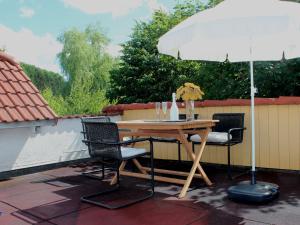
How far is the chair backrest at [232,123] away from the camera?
4824 millimetres

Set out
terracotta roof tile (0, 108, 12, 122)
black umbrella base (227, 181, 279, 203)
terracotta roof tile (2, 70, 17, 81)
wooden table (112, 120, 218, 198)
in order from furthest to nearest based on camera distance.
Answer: terracotta roof tile (2, 70, 17, 81), terracotta roof tile (0, 108, 12, 122), wooden table (112, 120, 218, 198), black umbrella base (227, 181, 279, 203)

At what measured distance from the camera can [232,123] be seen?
5008 mm

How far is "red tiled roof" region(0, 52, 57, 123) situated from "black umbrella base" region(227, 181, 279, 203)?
3.07 m

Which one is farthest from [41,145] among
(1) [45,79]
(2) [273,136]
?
(1) [45,79]

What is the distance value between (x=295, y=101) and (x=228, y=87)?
15.2 feet

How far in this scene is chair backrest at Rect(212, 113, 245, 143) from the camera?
15.8ft

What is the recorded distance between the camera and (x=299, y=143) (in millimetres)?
4652

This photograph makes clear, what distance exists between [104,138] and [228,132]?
169 centimetres

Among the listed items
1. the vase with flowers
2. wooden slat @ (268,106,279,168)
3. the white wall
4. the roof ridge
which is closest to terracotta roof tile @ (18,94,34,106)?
the white wall

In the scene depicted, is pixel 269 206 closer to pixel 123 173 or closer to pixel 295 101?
pixel 295 101

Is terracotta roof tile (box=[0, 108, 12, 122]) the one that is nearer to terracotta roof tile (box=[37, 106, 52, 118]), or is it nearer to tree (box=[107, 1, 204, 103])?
terracotta roof tile (box=[37, 106, 52, 118])

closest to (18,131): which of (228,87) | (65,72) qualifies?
(228,87)

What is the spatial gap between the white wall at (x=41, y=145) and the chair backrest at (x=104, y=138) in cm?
187

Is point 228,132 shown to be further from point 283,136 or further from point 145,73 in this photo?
point 145,73
